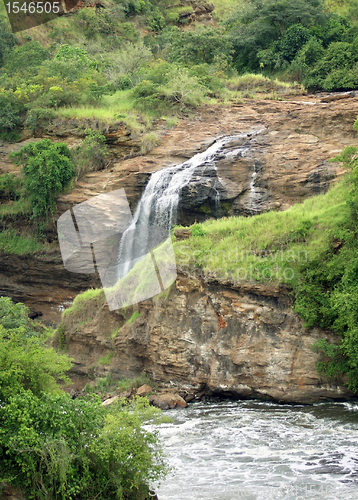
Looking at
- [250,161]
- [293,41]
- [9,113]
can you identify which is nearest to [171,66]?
[293,41]

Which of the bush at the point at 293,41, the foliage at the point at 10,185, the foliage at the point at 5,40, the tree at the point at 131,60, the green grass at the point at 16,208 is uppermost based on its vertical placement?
the foliage at the point at 5,40

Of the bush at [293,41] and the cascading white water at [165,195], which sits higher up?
the bush at [293,41]

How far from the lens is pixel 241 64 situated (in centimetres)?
3956

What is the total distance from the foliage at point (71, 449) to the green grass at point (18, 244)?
1953 centimetres

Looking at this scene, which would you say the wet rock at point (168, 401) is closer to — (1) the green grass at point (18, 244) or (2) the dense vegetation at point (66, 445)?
(2) the dense vegetation at point (66, 445)

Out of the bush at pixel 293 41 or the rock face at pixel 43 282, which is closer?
the rock face at pixel 43 282

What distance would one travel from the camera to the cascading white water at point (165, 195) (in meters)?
24.3

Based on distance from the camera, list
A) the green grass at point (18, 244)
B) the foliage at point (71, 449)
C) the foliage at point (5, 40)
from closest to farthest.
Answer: the foliage at point (71, 449)
the green grass at point (18, 244)
the foliage at point (5, 40)

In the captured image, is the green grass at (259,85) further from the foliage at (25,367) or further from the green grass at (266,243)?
the foliage at (25,367)

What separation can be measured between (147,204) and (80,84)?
40.6ft

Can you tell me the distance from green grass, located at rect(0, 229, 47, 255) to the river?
15783 millimetres

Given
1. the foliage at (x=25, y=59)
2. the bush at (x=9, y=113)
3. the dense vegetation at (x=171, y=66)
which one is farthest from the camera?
the foliage at (x=25, y=59)

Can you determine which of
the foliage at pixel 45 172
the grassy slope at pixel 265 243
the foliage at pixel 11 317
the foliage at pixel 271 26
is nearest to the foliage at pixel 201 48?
the foliage at pixel 271 26

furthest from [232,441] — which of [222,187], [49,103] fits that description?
[49,103]
